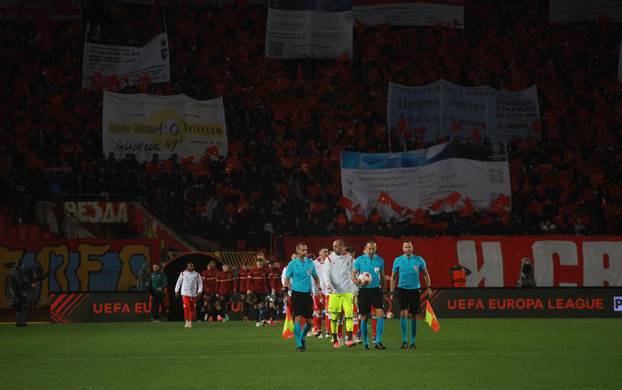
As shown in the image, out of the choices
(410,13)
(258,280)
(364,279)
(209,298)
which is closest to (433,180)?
(258,280)

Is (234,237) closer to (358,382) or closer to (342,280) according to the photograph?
(342,280)

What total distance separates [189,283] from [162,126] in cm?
854

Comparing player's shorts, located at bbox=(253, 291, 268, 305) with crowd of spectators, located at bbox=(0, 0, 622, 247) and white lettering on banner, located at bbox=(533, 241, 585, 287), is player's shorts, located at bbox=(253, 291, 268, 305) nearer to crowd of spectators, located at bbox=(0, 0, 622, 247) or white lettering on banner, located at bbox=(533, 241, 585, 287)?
crowd of spectators, located at bbox=(0, 0, 622, 247)

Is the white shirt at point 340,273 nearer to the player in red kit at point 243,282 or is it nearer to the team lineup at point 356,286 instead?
the team lineup at point 356,286

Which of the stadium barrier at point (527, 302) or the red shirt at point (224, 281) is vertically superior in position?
the red shirt at point (224, 281)

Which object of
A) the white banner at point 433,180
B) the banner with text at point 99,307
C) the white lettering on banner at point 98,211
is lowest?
the banner with text at point 99,307

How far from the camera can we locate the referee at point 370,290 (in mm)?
23547

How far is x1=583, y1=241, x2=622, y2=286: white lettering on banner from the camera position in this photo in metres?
40.2

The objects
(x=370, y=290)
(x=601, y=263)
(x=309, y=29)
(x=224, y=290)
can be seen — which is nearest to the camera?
(x=370, y=290)

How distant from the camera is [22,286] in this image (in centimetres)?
3716

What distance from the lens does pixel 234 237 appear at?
1592 inches

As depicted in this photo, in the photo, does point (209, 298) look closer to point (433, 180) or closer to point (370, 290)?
point (433, 180)

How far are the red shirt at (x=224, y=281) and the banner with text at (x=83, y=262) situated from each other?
9.08ft

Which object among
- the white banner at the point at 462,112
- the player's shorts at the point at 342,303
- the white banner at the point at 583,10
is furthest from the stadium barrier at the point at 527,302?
the white banner at the point at 583,10
